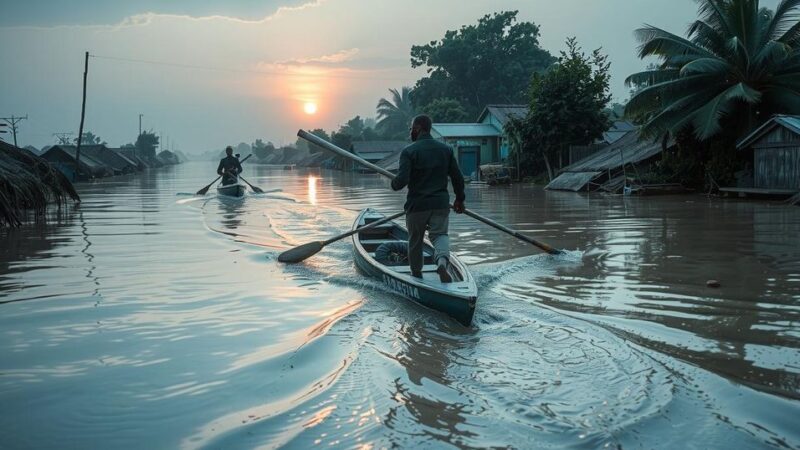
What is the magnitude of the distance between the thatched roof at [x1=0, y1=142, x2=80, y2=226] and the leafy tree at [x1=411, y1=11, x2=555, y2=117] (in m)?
41.3

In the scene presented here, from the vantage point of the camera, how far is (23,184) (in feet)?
53.0

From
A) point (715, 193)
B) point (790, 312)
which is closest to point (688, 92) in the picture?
point (715, 193)

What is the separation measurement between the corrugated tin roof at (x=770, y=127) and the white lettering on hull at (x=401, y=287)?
13.7 metres

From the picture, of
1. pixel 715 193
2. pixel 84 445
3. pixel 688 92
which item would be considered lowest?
pixel 84 445

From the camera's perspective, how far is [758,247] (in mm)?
9828

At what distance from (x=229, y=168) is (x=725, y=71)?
15175 millimetres

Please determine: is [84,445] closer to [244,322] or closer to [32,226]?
[244,322]

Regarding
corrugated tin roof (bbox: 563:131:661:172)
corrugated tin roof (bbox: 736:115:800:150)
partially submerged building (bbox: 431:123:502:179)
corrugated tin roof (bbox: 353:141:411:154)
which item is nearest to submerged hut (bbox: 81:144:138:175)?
corrugated tin roof (bbox: 353:141:411:154)

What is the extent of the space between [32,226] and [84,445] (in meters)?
13.2

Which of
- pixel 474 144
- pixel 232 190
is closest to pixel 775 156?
pixel 232 190

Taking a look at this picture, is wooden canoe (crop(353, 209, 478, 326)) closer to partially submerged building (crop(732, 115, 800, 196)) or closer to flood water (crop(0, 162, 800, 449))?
flood water (crop(0, 162, 800, 449))

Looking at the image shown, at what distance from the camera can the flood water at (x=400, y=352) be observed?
3.79 meters

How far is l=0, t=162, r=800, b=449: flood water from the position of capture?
12.4 ft

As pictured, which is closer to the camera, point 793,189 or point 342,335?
Answer: point 342,335
